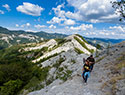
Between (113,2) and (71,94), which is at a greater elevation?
(113,2)

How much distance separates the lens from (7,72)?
5706 cm

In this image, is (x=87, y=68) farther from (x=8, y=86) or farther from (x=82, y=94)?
(x=8, y=86)

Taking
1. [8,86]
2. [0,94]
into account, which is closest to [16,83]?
[8,86]

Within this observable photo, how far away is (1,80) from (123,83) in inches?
2309

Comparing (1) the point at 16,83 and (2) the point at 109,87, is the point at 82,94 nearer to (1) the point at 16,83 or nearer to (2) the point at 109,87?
(2) the point at 109,87

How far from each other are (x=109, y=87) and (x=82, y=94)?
3763 mm

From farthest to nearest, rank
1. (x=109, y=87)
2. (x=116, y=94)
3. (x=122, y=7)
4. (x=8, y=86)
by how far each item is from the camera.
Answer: (x=8, y=86) < (x=122, y=7) < (x=109, y=87) < (x=116, y=94)

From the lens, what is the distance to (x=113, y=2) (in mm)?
→ 19906

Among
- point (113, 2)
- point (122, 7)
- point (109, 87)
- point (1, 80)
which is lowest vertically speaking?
point (1, 80)

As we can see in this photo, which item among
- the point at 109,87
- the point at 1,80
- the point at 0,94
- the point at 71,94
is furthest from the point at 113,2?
the point at 1,80

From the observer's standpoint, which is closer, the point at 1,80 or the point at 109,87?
the point at 109,87

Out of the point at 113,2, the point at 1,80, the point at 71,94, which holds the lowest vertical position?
the point at 1,80

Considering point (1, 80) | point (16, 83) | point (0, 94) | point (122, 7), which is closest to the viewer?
point (122, 7)

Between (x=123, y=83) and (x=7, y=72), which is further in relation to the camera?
(x=7, y=72)
